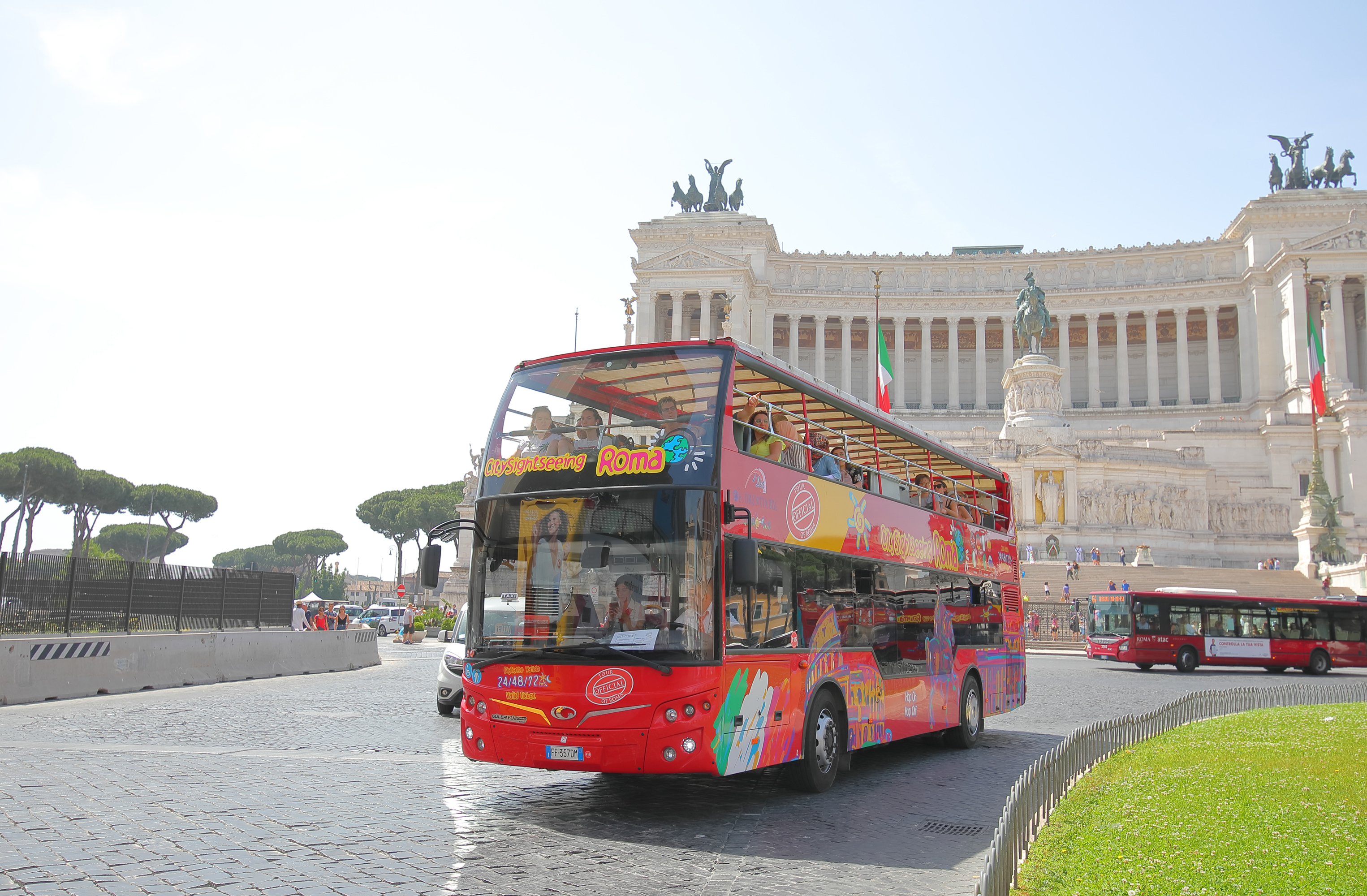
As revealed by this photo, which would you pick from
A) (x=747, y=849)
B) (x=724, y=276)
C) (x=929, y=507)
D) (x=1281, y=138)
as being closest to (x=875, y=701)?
(x=929, y=507)

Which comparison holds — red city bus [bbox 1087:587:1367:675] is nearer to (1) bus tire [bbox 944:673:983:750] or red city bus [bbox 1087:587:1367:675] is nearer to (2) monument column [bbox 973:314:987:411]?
(1) bus tire [bbox 944:673:983:750]

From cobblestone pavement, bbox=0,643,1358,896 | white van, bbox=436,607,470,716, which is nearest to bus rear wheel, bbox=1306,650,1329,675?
cobblestone pavement, bbox=0,643,1358,896

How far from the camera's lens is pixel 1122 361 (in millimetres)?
81500

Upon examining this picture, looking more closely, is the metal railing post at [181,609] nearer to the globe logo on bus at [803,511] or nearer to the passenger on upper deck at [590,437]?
the passenger on upper deck at [590,437]

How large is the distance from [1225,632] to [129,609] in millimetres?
29555

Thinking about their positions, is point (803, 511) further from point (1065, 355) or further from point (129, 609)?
point (1065, 355)

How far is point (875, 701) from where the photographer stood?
1143 centimetres

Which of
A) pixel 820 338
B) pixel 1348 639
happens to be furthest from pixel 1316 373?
pixel 820 338

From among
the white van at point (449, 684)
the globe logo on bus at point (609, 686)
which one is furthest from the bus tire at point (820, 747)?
the white van at point (449, 684)

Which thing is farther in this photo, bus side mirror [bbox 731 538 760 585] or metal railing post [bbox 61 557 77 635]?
metal railing post [bbox 61 557 77 635]

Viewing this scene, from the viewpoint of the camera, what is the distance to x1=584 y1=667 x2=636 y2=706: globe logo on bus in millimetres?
8438

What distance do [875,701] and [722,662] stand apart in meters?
3.50

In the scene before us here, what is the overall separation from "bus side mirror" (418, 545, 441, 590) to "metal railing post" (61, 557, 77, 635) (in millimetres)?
12876

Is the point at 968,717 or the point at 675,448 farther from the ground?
the point at 675,448
